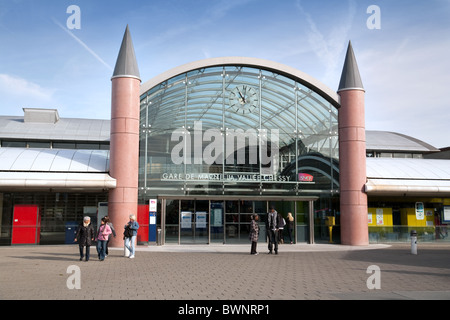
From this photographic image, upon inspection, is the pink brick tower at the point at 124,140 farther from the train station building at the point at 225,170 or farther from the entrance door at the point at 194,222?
the entrance door at the point at 194,222

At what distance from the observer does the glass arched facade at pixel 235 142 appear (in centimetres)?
2383

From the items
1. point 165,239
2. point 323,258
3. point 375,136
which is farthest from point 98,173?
point 375,136

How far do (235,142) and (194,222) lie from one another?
476cm

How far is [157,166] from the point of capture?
23672 millimetres

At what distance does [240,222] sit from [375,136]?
893 inches

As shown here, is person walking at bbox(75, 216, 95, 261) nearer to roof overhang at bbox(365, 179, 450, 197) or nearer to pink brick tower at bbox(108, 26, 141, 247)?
pink brick tower at bbox(108, 26, 141, 247)

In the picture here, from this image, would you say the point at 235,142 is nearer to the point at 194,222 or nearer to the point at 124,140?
the point at 194,222

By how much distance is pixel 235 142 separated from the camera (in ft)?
81.7

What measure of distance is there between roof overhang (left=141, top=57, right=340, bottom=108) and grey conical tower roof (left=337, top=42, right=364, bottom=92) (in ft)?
2.47

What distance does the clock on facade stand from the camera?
83.1ft
